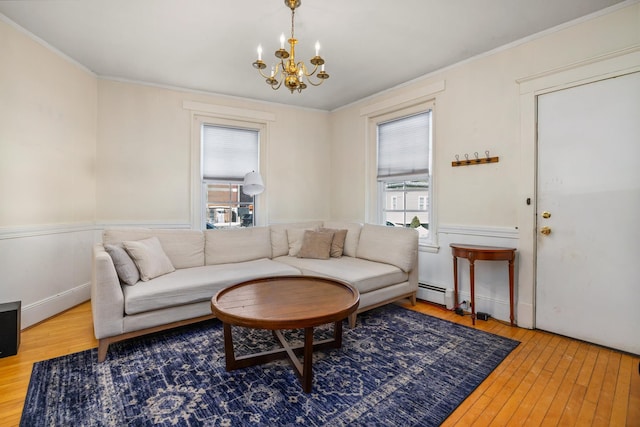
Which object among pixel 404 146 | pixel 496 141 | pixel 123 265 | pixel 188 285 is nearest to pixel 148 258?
pixel 123 265

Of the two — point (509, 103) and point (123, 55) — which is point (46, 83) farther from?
point (509, 103)

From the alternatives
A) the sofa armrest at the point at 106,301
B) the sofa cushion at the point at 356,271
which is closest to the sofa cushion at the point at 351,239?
the sofa cushion at the point at 356,271

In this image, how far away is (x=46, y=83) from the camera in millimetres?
2891

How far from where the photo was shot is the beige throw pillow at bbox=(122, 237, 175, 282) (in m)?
2.56

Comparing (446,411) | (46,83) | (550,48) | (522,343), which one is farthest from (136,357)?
(550,48)

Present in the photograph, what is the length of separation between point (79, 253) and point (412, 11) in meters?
4.15

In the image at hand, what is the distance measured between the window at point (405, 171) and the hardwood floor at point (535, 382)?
5.40 feet

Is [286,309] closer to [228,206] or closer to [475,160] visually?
[475,160]

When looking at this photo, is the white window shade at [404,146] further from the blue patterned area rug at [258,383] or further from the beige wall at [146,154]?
the blue patterned area rug at [258,383]

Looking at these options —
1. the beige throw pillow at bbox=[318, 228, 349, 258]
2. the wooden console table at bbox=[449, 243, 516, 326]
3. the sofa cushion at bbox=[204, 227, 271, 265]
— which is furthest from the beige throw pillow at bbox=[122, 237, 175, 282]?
the wooden console table at bbox=[449, 243, 516, 326]

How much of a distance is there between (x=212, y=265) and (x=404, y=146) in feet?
9.32

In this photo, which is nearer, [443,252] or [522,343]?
[522,343]

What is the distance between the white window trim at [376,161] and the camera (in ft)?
11.7

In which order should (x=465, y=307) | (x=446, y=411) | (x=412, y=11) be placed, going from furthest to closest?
(x=465, y=307)
(x=412, y=11)
(x=446, y=411)
